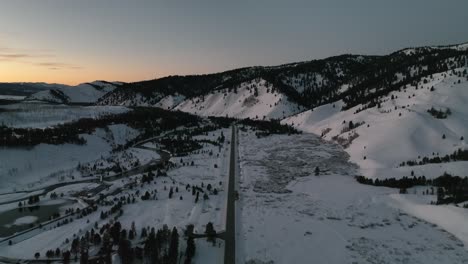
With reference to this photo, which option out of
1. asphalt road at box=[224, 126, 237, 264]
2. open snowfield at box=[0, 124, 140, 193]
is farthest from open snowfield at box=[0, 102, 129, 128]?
asphalt road at box=[224, 126, 237, 264]

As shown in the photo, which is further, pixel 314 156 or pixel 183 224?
pixel 314 156

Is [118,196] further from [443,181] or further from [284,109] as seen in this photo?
[284,109]

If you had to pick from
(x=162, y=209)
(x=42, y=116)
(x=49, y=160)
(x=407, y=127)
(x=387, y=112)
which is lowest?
(x=162, y=209)

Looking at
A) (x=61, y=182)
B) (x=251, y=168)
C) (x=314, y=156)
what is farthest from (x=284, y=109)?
(x=61, y=182)

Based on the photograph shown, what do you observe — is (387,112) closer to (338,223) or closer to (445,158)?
(445,158)

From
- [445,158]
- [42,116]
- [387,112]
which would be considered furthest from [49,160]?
[387,112]

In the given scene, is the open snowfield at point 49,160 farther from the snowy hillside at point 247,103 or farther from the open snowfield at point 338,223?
the snowy hillside at point 247,103
